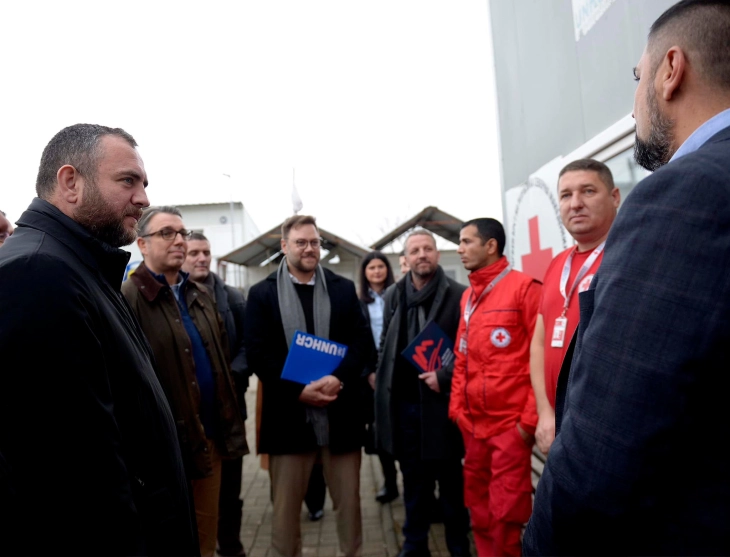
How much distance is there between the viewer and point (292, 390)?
3.15 metres

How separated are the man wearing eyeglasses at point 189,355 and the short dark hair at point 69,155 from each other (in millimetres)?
1142

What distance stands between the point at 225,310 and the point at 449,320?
6.22 feet

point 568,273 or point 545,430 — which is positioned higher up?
point 568,273

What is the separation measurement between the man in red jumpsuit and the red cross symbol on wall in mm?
1092

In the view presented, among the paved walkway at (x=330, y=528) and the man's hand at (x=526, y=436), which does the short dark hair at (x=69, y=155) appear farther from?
the paved walkway at (x=330, y=528)

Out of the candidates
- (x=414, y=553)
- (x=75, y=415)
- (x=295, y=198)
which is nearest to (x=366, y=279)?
(x=295, y=198)

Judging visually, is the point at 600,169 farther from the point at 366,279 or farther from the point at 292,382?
the point at 366,279

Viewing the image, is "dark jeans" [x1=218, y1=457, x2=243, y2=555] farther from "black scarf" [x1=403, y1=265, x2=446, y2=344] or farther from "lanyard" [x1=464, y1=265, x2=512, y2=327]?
"lanyard" [x1=464, y1=265, x2=512, y2=327]

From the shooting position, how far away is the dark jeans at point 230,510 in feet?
12.0

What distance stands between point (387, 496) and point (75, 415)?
3849mm

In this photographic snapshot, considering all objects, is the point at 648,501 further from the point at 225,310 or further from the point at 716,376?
the point at 225,310

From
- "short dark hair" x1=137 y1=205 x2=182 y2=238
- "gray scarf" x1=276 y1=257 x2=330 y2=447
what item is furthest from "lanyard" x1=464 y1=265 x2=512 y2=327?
"short dark hair" x1=137 y1=205 x2=182 y2=238

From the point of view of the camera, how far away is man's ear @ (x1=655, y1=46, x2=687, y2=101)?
1026 millimetres

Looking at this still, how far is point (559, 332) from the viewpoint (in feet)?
7.43
